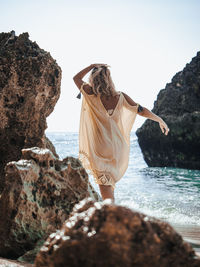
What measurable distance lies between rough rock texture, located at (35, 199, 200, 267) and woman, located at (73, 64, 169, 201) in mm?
2599

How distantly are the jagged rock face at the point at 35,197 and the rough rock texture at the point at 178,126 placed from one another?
48.3ft

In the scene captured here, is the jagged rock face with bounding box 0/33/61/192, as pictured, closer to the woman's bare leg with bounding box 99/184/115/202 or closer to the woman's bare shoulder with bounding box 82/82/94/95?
the woman's bare shoulder with bounding box 82/82/94/95

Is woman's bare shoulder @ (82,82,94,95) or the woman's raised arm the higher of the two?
woman's bare shoulder @ (82,82,94,95)

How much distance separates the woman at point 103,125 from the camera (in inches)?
163

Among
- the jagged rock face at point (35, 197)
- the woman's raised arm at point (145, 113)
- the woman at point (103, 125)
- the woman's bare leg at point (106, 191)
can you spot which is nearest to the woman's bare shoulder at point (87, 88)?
the woman at point (103, 125)

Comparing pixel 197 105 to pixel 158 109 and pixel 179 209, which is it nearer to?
pixel 158 109

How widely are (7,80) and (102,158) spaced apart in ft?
5.13

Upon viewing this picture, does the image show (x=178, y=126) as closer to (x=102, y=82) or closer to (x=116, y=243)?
(x=102, y=82)

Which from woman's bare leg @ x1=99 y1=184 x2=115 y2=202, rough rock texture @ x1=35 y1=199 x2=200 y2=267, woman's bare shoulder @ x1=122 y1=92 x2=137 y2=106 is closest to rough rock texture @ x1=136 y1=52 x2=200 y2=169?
woman's bare shoulder @ x1=122 y1=92 x2=137 y2=106

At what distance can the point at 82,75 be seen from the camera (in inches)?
173

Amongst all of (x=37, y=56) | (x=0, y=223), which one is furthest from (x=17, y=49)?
(x=0, y=223)

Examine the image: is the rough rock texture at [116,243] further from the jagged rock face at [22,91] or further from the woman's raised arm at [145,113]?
the woman's raised arm at [145,113]

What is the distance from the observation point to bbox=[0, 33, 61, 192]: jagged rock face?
4.08 metres

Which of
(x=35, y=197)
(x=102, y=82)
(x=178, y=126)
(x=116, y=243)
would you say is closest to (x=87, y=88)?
(x=102, y=82)
